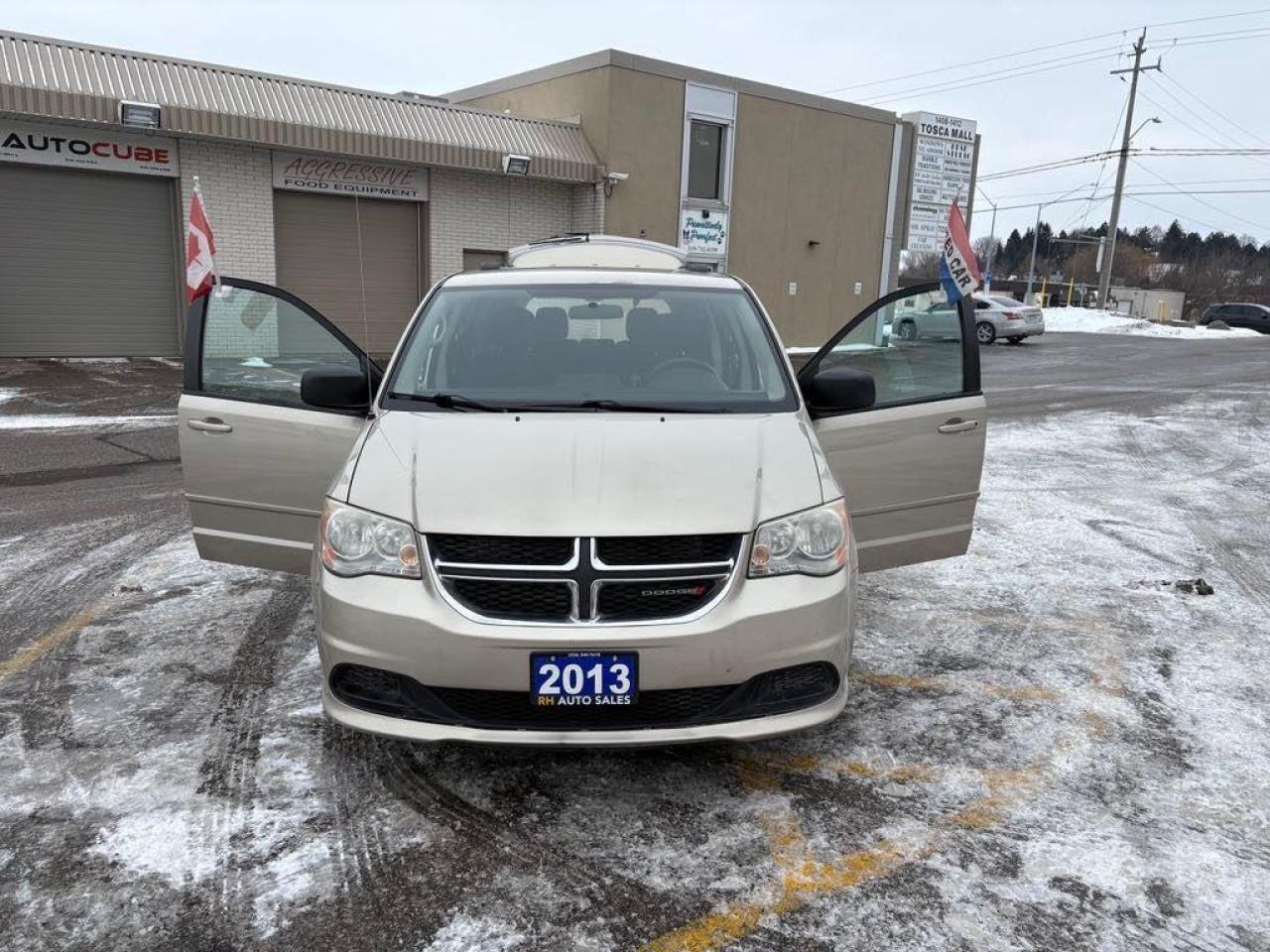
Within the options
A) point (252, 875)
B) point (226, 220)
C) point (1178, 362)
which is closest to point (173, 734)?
point (252, 875)

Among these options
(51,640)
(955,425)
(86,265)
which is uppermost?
(86,265)

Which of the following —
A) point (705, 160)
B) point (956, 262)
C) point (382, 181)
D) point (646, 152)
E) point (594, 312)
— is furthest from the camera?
point (705, 160)

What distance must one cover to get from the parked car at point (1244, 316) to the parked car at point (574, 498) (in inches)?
1974

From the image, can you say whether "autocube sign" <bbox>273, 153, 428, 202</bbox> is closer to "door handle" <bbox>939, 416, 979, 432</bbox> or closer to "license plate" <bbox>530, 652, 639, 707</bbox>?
"door handle" <bbox>939, 416, 979, 432</bbox>

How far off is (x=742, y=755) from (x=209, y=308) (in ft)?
10.5

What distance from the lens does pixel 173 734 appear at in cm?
358

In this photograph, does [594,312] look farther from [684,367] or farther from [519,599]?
[519,599]

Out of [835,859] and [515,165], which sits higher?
[515,165]

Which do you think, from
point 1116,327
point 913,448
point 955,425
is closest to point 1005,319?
point 1116,327

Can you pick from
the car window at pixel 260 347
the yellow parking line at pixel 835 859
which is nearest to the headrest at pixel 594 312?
the car window at pixel 260 347

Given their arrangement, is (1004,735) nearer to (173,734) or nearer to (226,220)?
(173,734)

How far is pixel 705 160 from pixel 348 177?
8183 mm

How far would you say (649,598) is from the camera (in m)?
2.94

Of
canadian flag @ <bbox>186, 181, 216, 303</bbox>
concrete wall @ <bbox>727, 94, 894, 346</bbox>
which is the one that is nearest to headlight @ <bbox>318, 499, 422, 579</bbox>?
canadian flag @ <bbox>186, 181, 216, 303</bbox>
